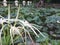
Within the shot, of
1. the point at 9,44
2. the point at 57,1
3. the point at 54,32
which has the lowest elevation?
the point at 57,1

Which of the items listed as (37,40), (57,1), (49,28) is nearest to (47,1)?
(57,1)

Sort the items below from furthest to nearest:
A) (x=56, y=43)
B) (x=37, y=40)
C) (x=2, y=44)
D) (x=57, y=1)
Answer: (x=57, y=1) < (x=37, y=40) < (x=56, y=43) < (x=2, y=44)

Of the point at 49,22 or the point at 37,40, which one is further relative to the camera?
the point at 49,22

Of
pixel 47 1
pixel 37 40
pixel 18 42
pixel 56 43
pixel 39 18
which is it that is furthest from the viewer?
pixel 47 1

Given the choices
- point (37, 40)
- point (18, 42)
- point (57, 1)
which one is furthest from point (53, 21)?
point (57, 1)

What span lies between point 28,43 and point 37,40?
0.95 feet

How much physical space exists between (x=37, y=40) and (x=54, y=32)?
2.09 feet

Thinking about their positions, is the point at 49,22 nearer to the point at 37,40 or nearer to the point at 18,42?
the point at 37,40

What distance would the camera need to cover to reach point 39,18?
4.24 m

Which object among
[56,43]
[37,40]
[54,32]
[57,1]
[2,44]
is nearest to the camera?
[2,44]

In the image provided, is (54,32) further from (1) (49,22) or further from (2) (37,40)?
(2) (37,40)

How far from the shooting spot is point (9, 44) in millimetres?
2568

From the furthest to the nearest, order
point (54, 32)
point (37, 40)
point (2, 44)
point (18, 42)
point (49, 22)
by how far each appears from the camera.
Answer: point (49, 22) < point (54, 32) < point (37, 40) < point (18, 42) < point (2, 44)

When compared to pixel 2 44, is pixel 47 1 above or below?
below
